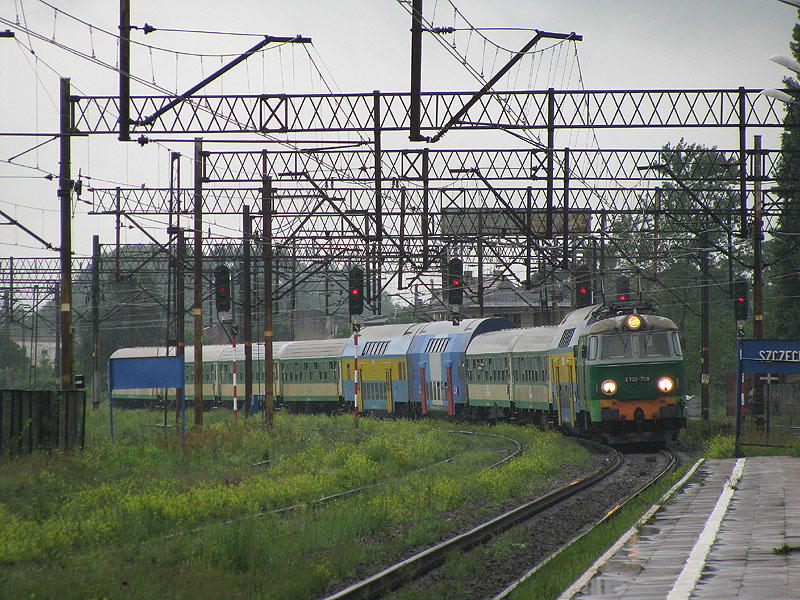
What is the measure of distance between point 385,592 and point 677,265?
8131 cm

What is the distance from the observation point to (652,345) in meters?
23.8

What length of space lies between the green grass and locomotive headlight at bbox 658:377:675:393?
2.34m

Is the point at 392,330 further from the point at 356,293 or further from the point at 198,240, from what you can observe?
the point at 198,240

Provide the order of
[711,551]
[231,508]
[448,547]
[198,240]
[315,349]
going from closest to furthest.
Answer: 1. [711,551]
2. [448,547]
3. [231,508]
4. [198,240]
5. [315,349]

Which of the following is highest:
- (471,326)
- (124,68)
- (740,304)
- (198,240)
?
(124,68)

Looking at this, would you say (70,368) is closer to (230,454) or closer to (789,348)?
(230,454)

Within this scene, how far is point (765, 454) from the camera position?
70.0 feet

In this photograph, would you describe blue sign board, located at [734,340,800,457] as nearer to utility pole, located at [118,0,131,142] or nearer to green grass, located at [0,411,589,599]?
green grass, located at [0,411,589,599]

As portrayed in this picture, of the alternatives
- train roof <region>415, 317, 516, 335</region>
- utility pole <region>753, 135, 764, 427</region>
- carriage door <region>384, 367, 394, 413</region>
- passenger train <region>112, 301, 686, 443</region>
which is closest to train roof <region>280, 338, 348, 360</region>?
passenger train <region>112, 301, 686, 443</region>

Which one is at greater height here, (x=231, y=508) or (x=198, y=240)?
(x=198, y=240)

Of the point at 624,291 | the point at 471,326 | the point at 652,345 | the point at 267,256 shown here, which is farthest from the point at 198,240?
the point at 624,291

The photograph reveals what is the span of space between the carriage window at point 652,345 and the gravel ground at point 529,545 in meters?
4.64

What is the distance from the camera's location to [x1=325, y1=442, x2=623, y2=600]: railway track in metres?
9.71

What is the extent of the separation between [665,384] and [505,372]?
977 centimetres
